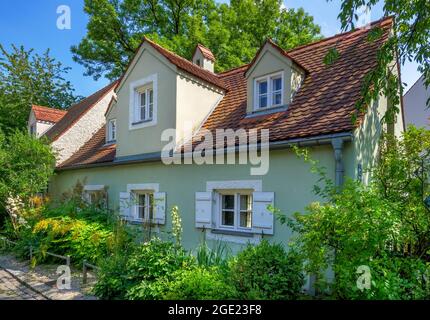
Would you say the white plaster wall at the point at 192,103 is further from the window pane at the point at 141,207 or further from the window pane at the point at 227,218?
the window pane at the point at 141,207

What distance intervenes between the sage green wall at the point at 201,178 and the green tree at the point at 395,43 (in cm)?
139

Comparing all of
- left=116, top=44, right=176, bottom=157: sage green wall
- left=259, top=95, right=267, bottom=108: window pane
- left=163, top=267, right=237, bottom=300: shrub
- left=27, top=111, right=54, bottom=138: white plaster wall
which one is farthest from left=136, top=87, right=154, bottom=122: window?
left=27, top=111, right=54, bottom=138: white plaster wall

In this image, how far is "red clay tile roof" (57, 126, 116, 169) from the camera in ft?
40.1

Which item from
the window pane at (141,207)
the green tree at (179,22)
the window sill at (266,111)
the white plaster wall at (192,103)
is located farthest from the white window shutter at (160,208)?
the green tree at (179,22)

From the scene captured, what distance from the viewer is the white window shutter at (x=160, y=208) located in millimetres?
9461

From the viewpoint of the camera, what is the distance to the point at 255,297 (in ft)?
14.0

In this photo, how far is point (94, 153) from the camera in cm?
1361

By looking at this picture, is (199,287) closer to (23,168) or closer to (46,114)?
(23,168)

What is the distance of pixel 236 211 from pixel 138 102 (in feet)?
16.6

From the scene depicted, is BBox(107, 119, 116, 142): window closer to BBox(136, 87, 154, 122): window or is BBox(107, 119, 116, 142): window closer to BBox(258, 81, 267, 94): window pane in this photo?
BBox(136, 87, 154, 122): window

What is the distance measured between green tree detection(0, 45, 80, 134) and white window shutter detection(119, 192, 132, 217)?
1529cm
